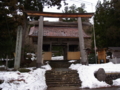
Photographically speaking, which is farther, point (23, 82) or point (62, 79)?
point (62, 79)

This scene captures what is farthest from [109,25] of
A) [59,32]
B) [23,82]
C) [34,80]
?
[23,82]

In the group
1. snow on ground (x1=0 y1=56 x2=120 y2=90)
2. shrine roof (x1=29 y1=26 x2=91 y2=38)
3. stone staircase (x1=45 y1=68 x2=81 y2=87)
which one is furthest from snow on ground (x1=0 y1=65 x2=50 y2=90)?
shrine roof (x1=29 y1=26 x2=91 y2=38)

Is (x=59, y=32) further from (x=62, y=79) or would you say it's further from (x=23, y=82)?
(x=23, y=82)

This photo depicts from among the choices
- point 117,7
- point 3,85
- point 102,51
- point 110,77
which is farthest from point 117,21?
point 3,85

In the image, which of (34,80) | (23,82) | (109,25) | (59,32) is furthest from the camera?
(109,25)

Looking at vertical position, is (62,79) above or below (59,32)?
below

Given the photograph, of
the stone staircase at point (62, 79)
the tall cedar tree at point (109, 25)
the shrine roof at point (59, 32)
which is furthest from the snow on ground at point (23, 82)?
the tall cedar tree at point (109, 25)

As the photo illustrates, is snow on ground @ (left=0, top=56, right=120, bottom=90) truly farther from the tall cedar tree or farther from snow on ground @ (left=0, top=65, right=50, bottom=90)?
the tall cedar tree

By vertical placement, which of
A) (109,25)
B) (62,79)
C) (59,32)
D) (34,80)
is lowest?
(62,79)

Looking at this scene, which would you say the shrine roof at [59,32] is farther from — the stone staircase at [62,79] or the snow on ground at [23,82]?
the snow on ground at [23,82]

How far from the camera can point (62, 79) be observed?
29.0ft

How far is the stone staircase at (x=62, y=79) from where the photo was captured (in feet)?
27.4

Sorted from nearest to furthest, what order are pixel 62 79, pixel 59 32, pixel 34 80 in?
pixel 34 80 < pixel 62 79 < pixel 59 32

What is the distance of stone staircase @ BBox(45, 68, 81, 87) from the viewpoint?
836cm
